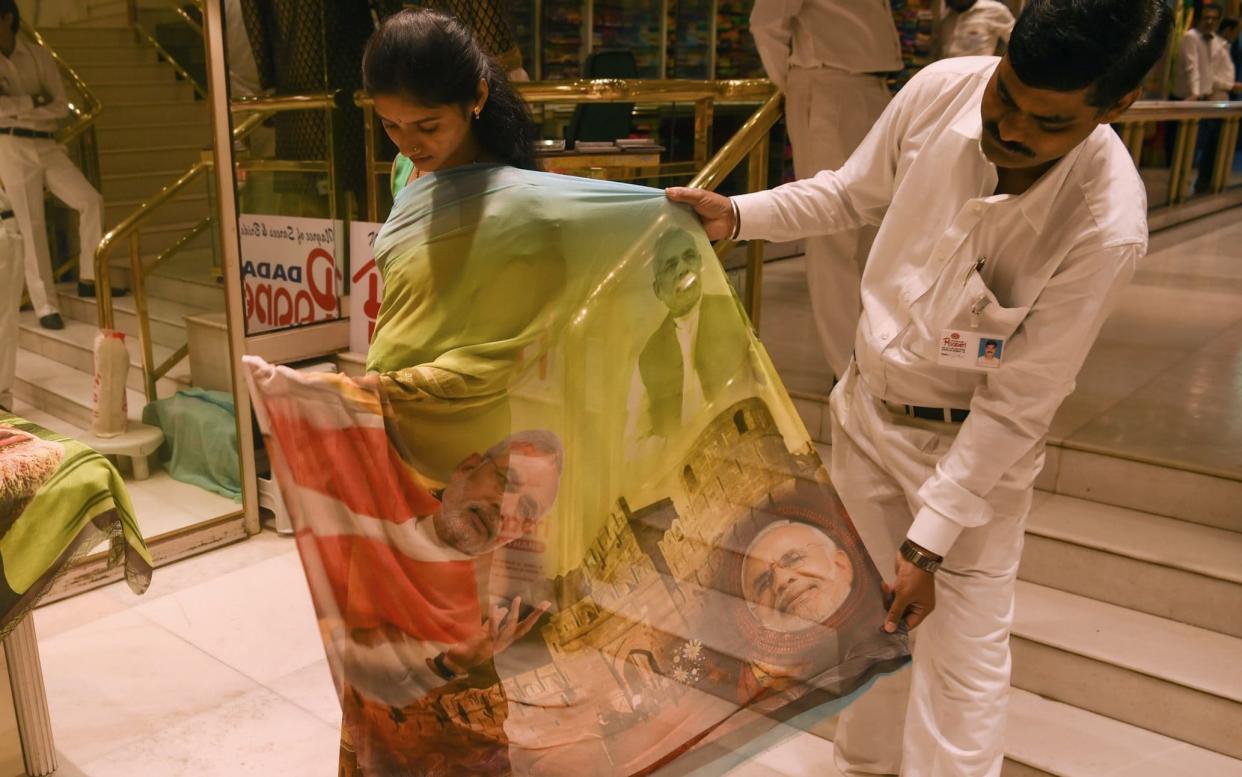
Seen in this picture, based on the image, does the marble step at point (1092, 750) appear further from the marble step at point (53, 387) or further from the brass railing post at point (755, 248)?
the marble step at point (53, 387)

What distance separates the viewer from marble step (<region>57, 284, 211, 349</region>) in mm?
3396

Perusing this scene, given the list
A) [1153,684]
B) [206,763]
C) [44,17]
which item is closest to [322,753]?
[206,763]

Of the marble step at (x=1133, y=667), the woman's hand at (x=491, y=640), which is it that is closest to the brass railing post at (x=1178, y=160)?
the marble step at (x=1133, y=667)

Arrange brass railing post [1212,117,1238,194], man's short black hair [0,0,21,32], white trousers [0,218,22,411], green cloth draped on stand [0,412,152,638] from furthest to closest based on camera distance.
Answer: brass railing post [1212,117,1238,194]
white trousers [0,218,22,411]
man's short black hair [0,0,21,32]
green cloth draped on stand [0,412,152,638]

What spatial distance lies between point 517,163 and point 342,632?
2.30 ft

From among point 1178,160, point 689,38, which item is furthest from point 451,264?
point 1178,160

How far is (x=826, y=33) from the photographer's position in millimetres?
3309

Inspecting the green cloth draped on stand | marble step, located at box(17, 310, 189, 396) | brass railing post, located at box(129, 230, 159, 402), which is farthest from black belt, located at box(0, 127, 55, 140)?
the green cloth draped on stand

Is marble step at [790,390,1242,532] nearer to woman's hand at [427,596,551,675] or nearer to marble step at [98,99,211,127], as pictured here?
woman's hand at [427,596,551,675]

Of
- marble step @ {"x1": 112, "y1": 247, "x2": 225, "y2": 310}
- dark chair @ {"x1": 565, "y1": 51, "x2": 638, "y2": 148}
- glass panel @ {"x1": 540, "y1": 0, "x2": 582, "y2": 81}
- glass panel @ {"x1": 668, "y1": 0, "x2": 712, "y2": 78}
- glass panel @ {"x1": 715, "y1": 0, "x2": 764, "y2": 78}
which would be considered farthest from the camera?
glass panel @ {"x1": 715, "y1": 0, "x2": 764, "y2": 78}

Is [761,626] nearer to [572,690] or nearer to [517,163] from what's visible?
[572,690]

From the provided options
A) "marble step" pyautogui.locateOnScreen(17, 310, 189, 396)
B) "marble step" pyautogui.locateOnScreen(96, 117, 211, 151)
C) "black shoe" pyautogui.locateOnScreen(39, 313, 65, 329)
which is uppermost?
"marble step" pyautogui.locateOnScreen(96, 117, 211, 151)

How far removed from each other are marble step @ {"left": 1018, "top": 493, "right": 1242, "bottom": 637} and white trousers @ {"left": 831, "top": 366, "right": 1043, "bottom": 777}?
3.44ft

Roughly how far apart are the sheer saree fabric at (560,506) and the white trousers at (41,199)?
236cm
